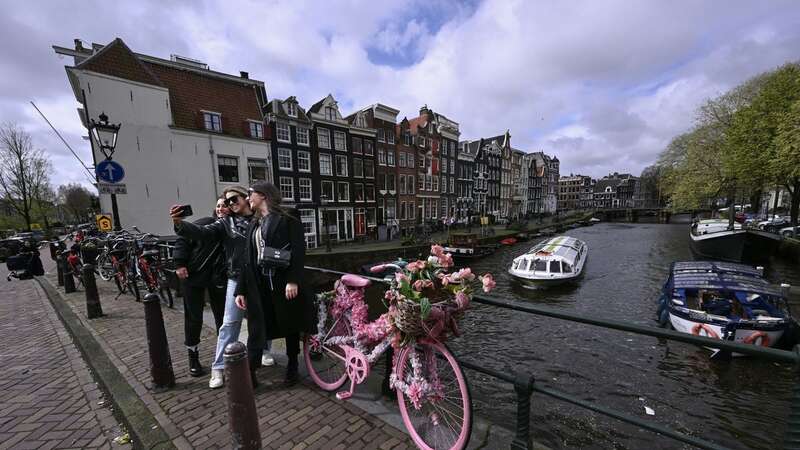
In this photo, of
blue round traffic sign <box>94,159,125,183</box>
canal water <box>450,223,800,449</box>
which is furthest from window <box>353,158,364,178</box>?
blue round traffic sign <box>94,159,125,183</box>

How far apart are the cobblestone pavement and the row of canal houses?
17.8 feet

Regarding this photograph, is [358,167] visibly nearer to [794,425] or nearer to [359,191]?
[359,191]

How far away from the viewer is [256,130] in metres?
21.1

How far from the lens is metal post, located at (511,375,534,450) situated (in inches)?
76.8

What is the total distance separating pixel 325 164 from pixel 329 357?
2304 cm

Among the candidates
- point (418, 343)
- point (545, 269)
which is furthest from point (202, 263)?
point (545, 269)

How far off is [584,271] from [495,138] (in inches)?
1514

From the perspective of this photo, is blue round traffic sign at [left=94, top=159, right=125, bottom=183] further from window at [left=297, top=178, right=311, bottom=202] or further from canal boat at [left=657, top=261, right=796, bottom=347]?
window at [left=297, top=178, right=311, bottom=202]

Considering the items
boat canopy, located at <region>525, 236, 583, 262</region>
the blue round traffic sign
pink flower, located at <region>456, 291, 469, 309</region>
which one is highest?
the blue round traffic sign

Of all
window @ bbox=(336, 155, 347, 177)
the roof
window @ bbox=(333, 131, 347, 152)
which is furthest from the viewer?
window @ bbox=(336, 155, 347, 177)

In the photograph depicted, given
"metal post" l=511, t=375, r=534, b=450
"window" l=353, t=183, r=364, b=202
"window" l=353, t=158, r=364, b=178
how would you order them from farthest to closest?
"window" l=353, t=183, r=364, b=202, "window" l=353, t=158, r=364, b=178, "metal post" l=511, t=375, r=534, b=450

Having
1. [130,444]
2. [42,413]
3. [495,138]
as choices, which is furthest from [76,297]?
[495,138]

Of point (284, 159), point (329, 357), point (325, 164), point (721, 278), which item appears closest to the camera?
point (329, 357)

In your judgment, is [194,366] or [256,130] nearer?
[194,366]
